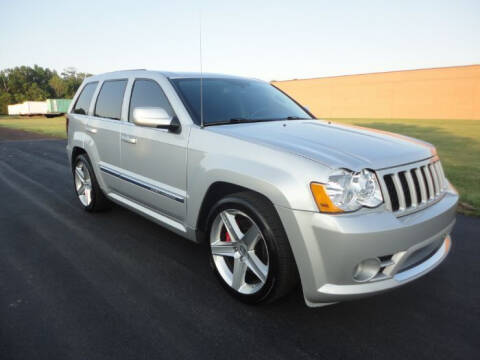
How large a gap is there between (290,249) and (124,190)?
232 centimetres

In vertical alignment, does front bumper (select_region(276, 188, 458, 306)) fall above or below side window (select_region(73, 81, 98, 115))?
below

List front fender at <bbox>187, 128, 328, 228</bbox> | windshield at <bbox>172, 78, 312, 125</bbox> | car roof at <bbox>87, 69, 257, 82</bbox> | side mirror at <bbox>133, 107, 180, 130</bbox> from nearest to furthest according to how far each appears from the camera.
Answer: front fender at <bbox>187, 128, 328, 228</bbox>
side mirror at <bbox>133, 107, 180, 130</bbox>
windshield at <bbox>172, 78, 312, 125</bbox>
car roof at <bbox>87, 69, 257, 82</bbox>

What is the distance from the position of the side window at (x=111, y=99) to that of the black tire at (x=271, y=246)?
2.23 metres

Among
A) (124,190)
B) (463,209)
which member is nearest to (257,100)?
(124,190)

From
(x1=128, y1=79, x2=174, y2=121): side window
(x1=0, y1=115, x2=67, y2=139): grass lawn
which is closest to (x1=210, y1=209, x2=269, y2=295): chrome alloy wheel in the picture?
(x1=128, y1=79, x2=174, y2=121): side window

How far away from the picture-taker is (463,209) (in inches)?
208

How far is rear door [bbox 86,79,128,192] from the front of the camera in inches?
164

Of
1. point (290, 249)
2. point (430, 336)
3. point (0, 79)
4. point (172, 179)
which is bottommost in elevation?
point (430, 336)

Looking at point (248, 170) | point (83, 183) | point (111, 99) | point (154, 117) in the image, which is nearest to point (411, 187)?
point (248, 170)

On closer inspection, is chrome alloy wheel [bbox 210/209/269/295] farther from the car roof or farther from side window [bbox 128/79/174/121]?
the car roof

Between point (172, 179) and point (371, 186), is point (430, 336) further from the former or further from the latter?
point (172, 179)

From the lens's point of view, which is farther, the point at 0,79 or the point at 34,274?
the point at 0,79

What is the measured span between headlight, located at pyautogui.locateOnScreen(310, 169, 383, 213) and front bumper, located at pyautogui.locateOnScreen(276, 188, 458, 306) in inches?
2.2

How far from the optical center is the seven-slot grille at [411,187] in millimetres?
2377
